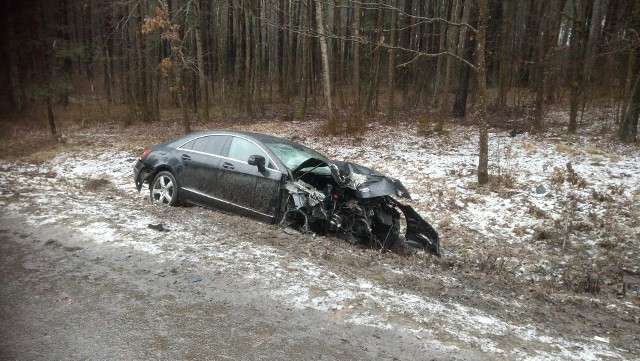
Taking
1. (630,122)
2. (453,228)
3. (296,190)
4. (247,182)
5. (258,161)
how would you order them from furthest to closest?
(630,122) → (453,228) → (247,182) → (258,161) → (296,190)

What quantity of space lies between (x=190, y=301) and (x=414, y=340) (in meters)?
2.16

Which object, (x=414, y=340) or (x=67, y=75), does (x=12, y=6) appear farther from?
(x=67, y=75)

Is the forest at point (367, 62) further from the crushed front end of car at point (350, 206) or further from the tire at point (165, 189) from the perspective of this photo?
the crushed front end of car at point (350, 206)

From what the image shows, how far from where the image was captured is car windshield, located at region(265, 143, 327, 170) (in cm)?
711

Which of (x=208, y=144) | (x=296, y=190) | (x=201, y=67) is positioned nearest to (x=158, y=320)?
(x=296, y=190)

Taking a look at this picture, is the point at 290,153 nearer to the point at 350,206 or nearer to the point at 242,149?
the point at 242,149

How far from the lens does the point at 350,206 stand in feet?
22.0

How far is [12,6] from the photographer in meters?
2.36

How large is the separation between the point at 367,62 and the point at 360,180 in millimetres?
19583

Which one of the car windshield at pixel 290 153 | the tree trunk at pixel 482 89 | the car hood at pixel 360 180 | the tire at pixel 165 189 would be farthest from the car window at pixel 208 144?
the tree trunk at pixel 482 89

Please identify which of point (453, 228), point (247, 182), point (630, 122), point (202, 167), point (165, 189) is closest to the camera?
point (247, 182)

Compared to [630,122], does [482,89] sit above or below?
above

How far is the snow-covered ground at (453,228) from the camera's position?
14.6 ft

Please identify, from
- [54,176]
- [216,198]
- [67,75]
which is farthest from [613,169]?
[67,75]
